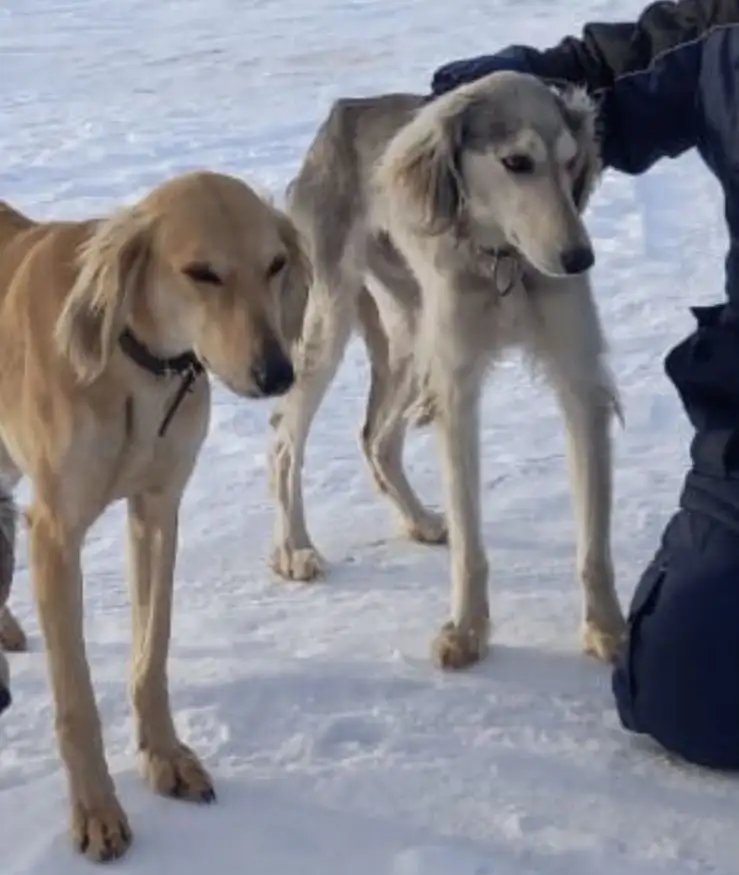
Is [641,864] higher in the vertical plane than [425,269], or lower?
lower

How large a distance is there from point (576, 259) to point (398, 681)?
3.02 ft

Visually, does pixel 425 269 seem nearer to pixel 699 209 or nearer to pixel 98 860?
pixel 98 860

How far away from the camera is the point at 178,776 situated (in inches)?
128

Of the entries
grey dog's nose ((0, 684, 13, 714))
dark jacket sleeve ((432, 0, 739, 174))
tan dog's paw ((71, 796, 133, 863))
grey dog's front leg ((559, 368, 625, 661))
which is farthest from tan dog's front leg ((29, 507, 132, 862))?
dark jacket sleeve ((432, 0, 739, 174))

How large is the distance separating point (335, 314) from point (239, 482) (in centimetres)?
68

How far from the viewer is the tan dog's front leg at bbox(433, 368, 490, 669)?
4012 millimetres

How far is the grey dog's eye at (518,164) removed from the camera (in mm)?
3809

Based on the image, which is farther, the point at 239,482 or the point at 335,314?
the point at 239,482

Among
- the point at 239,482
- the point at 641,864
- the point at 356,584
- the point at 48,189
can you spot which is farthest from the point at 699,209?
the point at 641,864

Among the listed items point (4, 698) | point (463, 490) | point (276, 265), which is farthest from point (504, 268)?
point (4, 698)

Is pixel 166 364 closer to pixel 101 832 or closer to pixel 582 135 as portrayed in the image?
pixel 101 832

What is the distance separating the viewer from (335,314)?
465 centimetres

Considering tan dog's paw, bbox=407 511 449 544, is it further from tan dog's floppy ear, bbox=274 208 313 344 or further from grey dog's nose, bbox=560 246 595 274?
tan dog's floppy ear, bbox=274 208 313 344

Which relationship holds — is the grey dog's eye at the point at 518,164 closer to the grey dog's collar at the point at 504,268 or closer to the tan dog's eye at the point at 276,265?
the grey dog's collar at the point at 504,268
